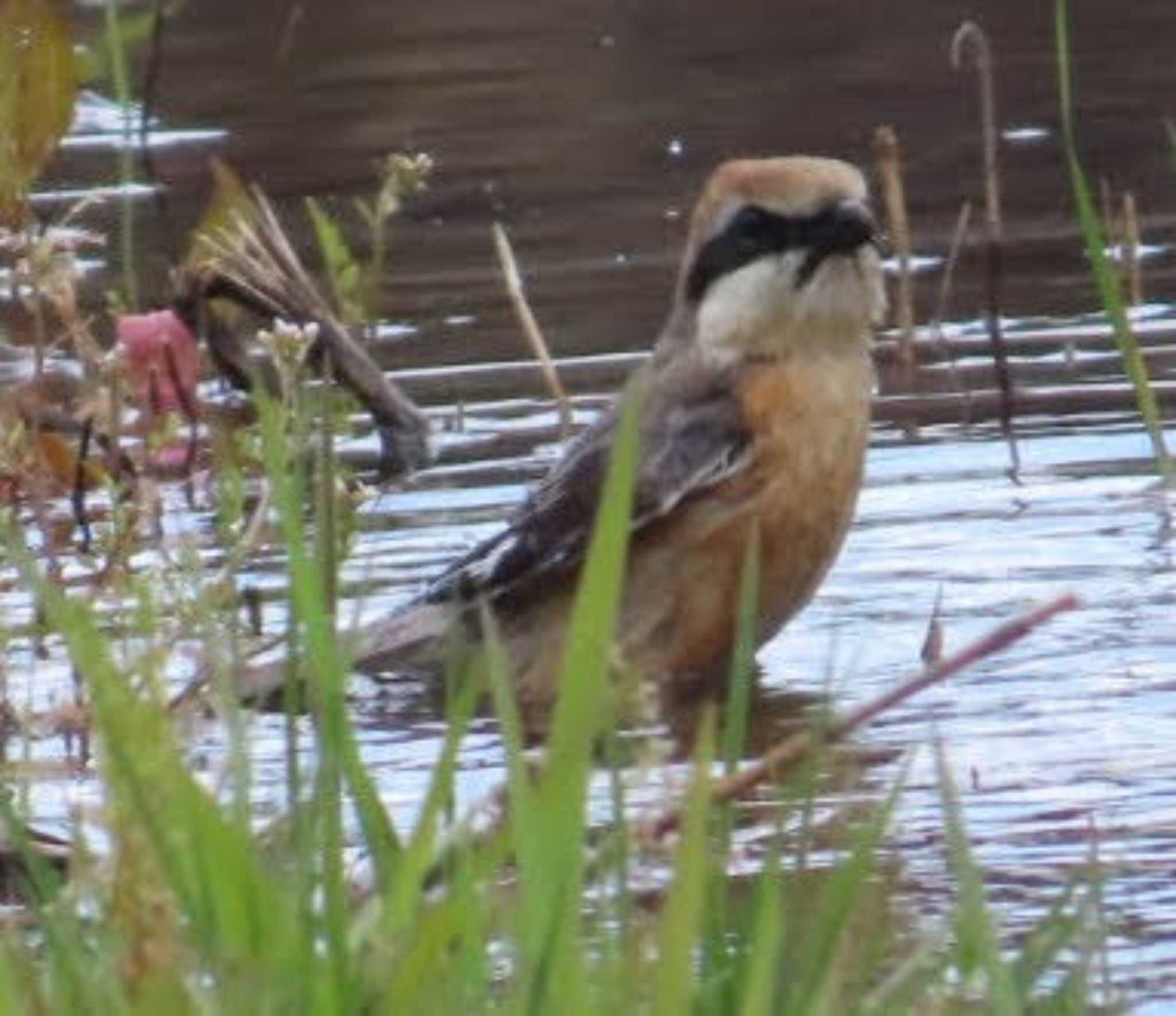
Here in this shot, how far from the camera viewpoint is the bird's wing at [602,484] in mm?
6969

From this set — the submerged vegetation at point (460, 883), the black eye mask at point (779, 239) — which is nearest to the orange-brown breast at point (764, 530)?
the black eye mask at point (779, 239)

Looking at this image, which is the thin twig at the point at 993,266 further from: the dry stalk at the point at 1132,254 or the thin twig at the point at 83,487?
the thin twig at the point at 83,487

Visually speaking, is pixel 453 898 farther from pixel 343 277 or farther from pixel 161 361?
pixel 161 361

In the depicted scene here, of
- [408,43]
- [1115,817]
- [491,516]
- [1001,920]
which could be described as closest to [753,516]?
[491,516]

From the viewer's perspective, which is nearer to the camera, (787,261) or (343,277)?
(343,277)

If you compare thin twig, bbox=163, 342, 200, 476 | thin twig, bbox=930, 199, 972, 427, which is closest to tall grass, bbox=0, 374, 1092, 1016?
thin twig, bbox=163, 342, 200, 476

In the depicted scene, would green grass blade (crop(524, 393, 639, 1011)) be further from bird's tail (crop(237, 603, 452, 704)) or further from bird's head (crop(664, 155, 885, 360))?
bird's head (crop(664, 155, 885, 360))

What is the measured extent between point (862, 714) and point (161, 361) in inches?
140

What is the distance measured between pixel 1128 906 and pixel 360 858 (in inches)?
37.7

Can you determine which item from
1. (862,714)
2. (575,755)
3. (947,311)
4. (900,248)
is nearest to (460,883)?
(575,755)

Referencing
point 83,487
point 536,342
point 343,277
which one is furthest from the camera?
point 536,342

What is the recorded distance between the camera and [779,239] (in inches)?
281

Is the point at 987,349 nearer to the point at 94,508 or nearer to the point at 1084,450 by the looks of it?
the point at 1084,450

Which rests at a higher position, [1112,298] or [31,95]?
[31,95]
